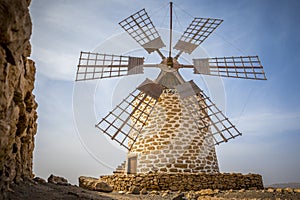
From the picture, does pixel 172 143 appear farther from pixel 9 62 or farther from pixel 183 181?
pixel 9 62

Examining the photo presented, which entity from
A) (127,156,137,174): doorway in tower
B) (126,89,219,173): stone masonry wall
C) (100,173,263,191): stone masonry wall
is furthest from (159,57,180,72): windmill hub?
(100,173,263,191): stone masonry wall

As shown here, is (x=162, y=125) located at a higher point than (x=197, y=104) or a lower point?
lower

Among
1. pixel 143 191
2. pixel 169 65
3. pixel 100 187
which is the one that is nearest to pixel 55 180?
pixel 100 187

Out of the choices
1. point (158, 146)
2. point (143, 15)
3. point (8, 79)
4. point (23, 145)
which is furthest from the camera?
point (143, 15)

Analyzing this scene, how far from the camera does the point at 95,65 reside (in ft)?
30.4

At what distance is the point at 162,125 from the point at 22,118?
6001 millimetres

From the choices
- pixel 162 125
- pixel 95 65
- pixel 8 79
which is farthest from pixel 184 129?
pixel 8 79

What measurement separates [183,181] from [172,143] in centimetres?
163

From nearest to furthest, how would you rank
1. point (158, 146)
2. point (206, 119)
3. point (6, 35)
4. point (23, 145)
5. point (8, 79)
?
point (6, 35) < point (8, 79) < point (23, 145) < point (158, 146) < point (206, 119)

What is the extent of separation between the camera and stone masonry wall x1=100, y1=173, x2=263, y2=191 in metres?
6.80

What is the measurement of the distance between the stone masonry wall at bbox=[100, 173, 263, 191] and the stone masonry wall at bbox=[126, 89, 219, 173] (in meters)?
0.89

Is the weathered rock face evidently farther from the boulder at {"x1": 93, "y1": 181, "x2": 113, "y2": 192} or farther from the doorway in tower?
the doorway in tower

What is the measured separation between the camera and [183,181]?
6832 mm

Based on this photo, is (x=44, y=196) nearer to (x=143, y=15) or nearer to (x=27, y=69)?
(x=27, y=69)
